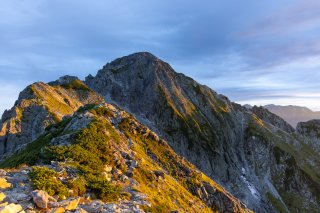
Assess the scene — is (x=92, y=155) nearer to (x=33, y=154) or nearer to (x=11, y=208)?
(x=33, y=154)

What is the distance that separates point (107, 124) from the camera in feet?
179

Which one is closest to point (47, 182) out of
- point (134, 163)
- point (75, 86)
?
point (134, 163)

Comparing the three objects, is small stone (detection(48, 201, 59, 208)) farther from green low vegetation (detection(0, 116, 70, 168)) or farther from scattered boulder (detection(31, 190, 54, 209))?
green low vegetation (detection(0, 116, 70, 168))

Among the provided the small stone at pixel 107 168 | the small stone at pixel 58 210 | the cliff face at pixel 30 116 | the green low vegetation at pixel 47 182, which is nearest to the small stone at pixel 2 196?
the green low vegetation at pixel 47 182

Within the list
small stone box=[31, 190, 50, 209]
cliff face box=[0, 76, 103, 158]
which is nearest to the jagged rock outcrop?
small stone box=[31, 190, 50, 209]

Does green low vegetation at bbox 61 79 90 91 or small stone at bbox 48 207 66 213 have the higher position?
green low vegetation at bbox 61 79 90 91

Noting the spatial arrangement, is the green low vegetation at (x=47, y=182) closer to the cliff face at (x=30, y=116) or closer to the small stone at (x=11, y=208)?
the small stone at (x=11, y=208)

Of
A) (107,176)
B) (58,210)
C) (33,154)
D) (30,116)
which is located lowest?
(58,210)

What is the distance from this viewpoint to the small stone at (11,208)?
18169 millimetres

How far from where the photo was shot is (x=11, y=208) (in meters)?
18.7

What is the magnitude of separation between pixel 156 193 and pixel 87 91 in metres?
155

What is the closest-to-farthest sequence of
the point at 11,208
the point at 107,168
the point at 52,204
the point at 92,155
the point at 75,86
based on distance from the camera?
the point at 11,208 < the point at 52,204 < the point at 107,168 < the point at 92,155 < the point at 75,86

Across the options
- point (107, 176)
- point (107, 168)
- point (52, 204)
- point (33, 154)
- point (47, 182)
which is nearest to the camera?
point (52, 204)

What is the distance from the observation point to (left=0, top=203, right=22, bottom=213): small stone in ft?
59.6
